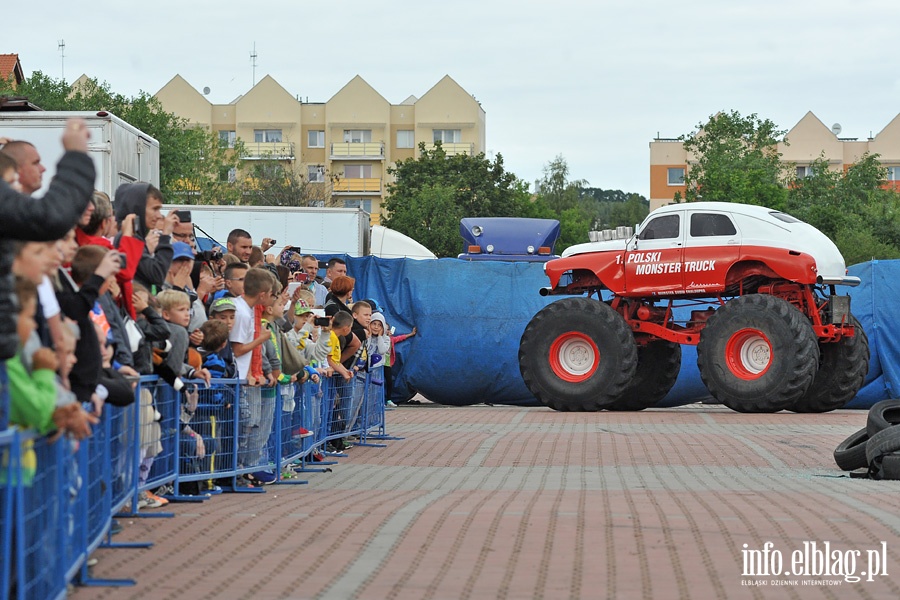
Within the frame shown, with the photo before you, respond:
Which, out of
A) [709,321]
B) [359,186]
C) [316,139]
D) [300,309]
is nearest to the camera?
[300,309]

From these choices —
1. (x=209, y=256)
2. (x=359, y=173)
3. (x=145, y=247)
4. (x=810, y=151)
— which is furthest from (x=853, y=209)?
(x=145, y=247)

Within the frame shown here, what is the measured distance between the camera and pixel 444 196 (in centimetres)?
7250

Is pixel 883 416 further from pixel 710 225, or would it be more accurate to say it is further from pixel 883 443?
pixel 710 225

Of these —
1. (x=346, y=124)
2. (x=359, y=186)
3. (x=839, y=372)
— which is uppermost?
(x=346, y=124)

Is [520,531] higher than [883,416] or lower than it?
lower

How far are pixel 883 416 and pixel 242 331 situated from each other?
628 cm

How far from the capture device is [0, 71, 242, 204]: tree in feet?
208

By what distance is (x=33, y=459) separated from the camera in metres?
5.69

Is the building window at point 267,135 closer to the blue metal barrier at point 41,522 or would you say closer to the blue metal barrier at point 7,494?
the blue metal barrier at point 41,522

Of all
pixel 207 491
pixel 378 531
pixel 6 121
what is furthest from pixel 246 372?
pixel 6 121

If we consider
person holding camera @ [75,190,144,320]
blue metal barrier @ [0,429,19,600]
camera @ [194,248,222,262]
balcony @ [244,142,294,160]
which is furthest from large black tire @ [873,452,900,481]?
balcony @ [244,142,294,160]

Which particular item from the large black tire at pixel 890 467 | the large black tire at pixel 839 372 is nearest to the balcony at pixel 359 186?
the large black tire at pixel 839 372

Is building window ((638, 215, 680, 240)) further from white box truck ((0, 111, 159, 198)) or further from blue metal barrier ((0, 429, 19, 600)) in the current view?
blue metal barrier ((0, 429, 19, 600))

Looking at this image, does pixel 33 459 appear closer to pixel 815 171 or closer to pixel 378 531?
pixel 378 531
